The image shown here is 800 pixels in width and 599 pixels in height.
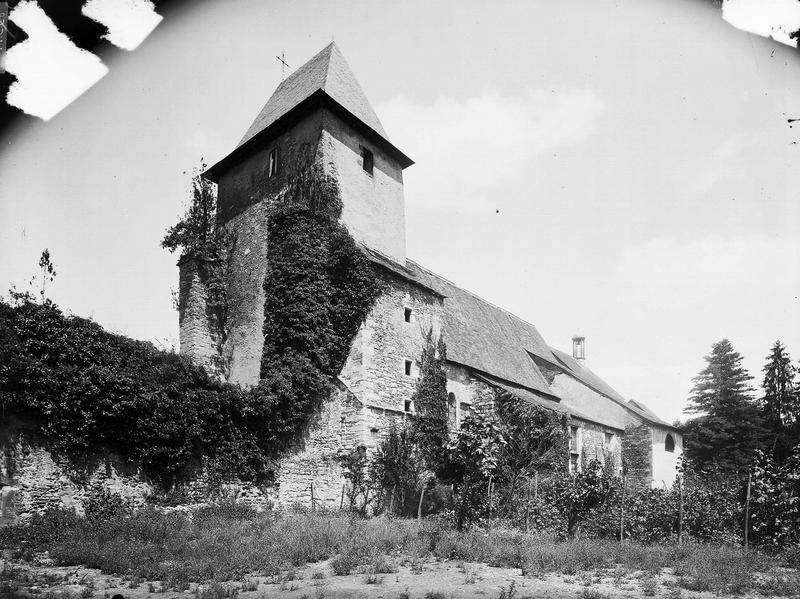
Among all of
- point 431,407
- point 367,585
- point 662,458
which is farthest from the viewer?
point 662,458

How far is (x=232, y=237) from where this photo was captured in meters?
23.1

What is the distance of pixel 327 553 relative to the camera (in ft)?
38.9

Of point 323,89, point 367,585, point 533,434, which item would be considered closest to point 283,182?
point 323,89

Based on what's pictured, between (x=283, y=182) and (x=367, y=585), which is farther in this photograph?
(x=283, y=182)

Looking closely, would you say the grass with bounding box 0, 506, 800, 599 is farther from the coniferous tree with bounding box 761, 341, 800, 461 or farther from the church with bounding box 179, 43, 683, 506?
the coniferous tree with bounding box 761, 341, 800, 461

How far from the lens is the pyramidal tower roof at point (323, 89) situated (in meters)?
22.8

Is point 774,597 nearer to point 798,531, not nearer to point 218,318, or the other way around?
point 798,531

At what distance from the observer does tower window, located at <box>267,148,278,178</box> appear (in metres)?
22.7

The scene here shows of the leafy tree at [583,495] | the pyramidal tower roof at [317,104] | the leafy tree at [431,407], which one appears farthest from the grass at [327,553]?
the pyramidal tower roof at [317,104]

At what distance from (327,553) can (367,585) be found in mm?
2645

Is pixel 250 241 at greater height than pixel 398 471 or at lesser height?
greater

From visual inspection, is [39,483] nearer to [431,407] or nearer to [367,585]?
[367,585]

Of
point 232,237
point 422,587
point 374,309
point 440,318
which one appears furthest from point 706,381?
point 422,587

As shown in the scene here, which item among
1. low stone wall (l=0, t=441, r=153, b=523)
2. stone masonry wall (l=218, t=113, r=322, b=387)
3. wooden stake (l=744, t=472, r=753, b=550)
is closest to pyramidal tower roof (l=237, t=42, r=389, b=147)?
stone masonry wall (l=218, t=113, r=322, b=387)
